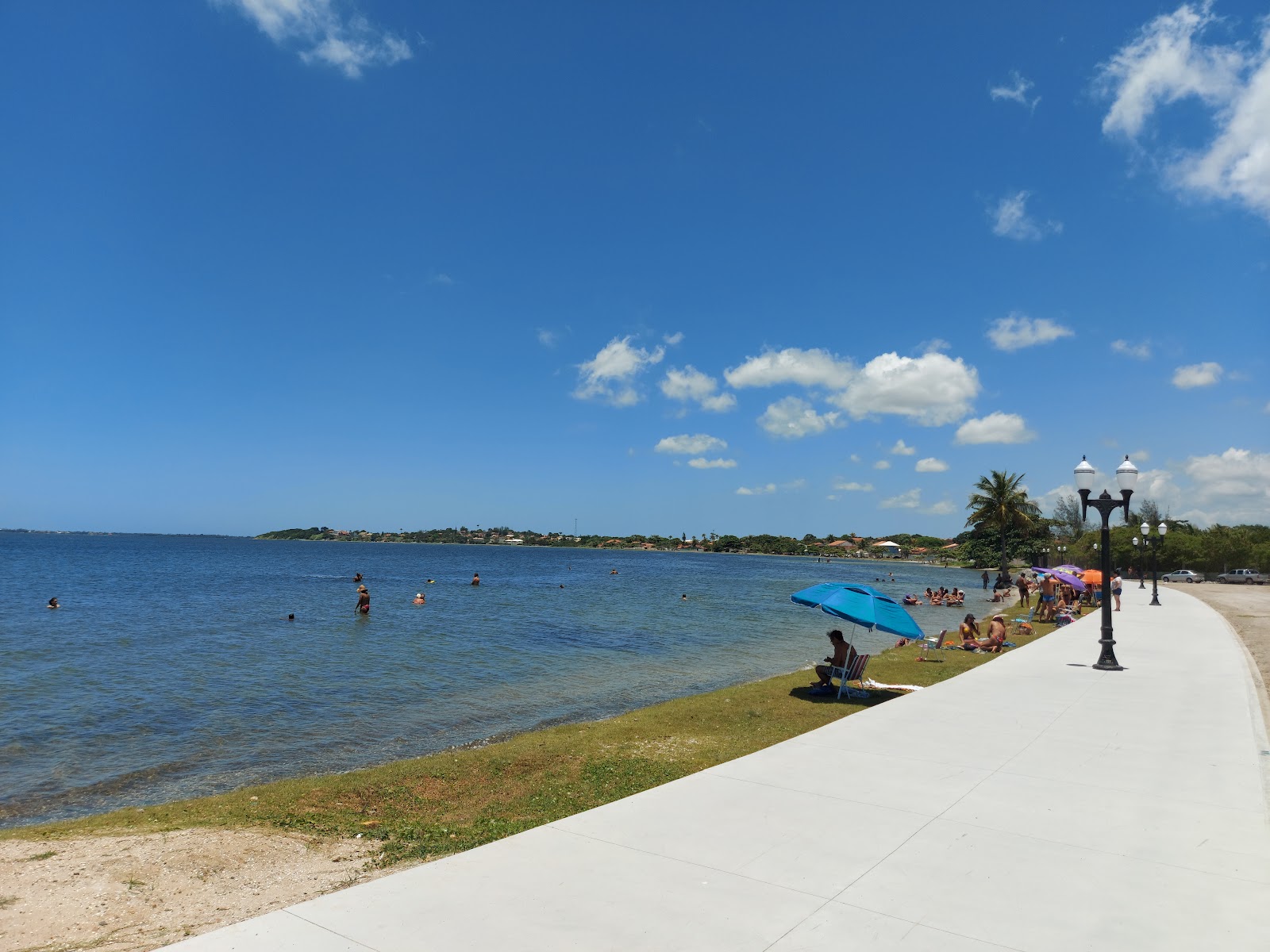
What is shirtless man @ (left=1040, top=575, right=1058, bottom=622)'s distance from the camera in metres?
26.3

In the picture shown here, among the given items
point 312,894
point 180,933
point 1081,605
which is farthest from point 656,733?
point 1081,605

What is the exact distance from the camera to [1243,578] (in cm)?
5703

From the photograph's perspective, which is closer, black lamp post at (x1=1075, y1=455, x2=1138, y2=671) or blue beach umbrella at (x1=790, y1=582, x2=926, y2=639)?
blue beach umbrella at (x1=790, y1=582, x2=926, y2=639)

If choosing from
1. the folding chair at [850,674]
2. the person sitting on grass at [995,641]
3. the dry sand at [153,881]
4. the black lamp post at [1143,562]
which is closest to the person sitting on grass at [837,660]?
the folding chair at [850,674]

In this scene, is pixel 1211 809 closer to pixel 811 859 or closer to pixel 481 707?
pixel 811 859

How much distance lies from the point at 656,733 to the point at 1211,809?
22.1 feet

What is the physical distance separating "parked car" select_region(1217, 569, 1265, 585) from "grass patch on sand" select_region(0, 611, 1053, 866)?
59.6 meters

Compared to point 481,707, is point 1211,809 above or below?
above

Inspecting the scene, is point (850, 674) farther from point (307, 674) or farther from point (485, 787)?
point (307, 674)

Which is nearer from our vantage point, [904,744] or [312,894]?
[312,894]

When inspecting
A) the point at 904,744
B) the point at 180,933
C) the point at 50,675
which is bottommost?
the point at 50,675

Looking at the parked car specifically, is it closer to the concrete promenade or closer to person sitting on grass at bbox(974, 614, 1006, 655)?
person sitting on grass at bbox(974, 614, 1006, 655)

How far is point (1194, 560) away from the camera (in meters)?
62.2

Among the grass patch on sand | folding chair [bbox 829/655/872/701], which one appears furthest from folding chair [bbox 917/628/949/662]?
the grass patch on sand
